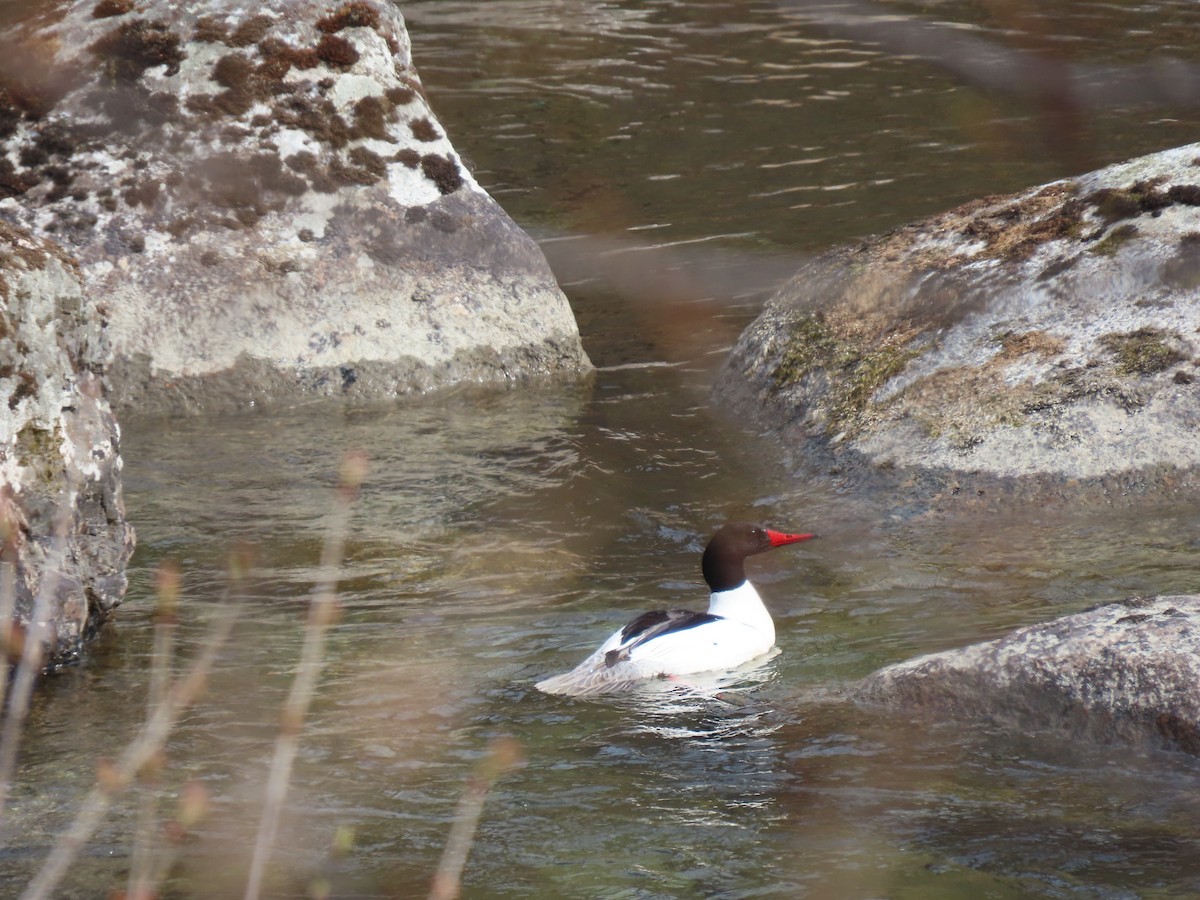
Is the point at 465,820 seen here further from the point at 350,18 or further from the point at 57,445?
the point at 350,18

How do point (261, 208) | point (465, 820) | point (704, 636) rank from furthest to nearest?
point (261, 208) < point (704, 636) < point (465, 820)

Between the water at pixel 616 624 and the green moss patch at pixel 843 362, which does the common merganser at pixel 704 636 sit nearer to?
the water at pixel 616 624

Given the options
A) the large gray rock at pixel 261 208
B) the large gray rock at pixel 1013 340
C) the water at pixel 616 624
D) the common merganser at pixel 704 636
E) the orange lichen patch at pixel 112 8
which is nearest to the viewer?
the water at pixel 616 624

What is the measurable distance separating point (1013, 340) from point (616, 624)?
317cm

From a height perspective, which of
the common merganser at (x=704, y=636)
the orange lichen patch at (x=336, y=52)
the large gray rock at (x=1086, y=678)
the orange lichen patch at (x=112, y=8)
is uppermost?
the orange lichen patch at (x=112, y=8)

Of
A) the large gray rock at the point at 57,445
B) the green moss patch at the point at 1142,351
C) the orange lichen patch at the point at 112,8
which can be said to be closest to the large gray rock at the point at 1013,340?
the green moss patch at the point at 1142,351

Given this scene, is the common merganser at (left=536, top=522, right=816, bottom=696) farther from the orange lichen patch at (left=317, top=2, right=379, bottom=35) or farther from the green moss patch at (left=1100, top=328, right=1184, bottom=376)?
the orange lichen patch at (left=317, top=2, right=379, bottom=35)

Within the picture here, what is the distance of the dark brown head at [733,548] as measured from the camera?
24.6ft

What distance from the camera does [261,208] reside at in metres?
11.6

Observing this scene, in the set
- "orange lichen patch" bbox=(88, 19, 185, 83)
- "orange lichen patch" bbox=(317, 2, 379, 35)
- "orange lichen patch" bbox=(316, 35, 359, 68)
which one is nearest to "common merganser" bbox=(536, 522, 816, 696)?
"orange lichen patch" bbox=(316, 35, 359, 68)

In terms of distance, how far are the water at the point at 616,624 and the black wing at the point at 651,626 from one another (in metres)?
0.21

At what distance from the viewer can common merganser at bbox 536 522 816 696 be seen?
6.78 meters

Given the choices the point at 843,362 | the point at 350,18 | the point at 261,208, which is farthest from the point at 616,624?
the point at 350,18

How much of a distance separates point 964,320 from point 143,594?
4.84 m
